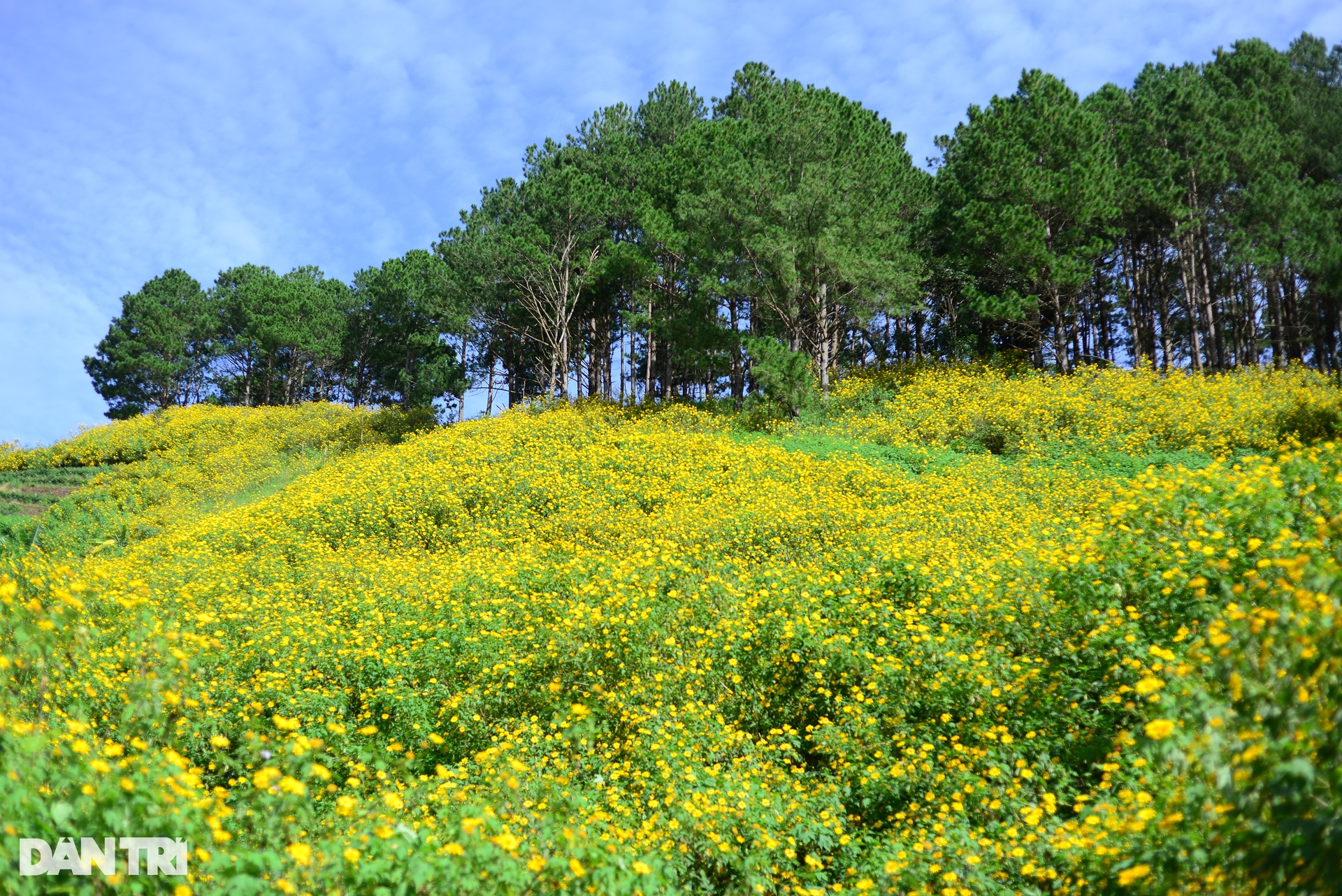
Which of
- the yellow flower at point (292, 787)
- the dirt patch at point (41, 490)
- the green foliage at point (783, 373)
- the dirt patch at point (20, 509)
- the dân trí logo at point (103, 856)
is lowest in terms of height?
the dân trí logo at point (103, 856)

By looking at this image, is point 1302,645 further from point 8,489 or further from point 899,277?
point 8,489

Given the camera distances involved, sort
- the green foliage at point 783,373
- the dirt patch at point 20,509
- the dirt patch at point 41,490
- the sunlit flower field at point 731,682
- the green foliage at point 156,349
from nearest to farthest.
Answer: the sunlit flower field at point 731,682 < the green foliage at point 783,373 < the dirt patch at point 20,509 < the dirt patch at point 41,490 < the green foliage at point 156,349

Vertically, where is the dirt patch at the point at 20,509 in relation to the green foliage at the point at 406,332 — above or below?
below

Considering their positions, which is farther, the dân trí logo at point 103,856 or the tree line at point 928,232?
A: the tree line at point 928,232

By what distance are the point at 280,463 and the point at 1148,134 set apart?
32479mm

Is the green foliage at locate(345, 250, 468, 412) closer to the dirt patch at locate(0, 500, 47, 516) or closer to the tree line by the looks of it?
the tree line

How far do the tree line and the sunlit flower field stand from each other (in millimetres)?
8895

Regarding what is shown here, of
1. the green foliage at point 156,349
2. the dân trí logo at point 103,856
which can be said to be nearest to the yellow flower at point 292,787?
the dân trí logo at point 103,856

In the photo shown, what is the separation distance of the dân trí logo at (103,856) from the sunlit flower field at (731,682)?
1.9 inches

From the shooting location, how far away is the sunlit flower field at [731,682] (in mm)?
2699

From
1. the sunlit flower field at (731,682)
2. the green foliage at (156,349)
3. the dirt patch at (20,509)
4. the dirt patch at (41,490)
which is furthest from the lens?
the green foliage at (156,349)

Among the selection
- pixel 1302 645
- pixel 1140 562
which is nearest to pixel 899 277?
pixel 1140 562

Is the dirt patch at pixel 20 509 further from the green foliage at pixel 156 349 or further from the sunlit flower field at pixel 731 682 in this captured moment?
the green foliage at pixel 156 349

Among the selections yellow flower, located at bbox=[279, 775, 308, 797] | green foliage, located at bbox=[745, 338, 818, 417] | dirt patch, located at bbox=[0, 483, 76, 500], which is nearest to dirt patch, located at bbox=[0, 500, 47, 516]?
dirt patch, located at bbox=[0, 483, 76, 500]
